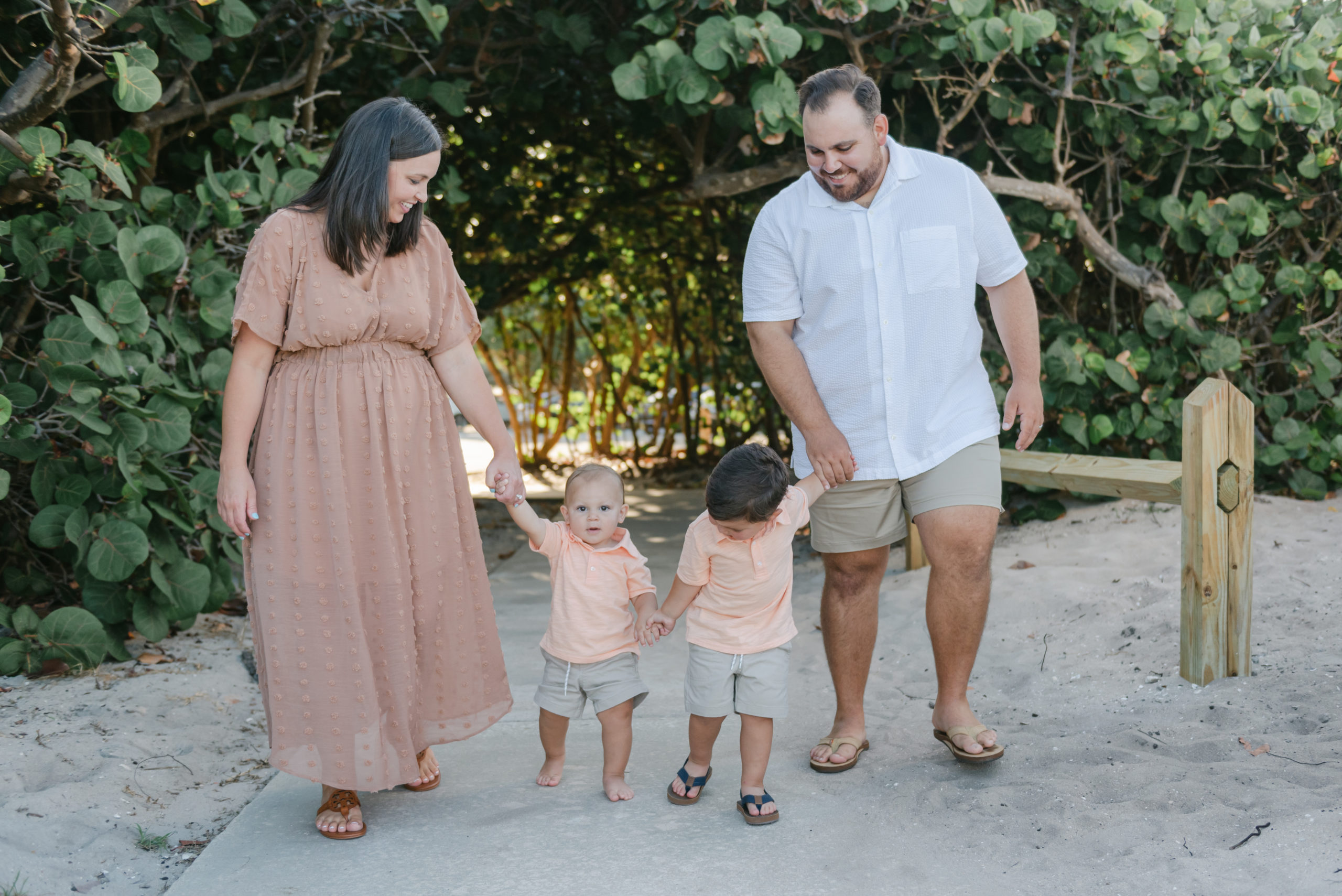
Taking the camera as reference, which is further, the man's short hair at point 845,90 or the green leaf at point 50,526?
the green leaf at point 50,526

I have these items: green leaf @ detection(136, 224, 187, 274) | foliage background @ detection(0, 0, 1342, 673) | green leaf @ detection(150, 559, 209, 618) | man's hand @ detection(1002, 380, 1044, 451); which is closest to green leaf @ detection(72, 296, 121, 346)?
foliage background @ detection(0, 0, 1342, 673)

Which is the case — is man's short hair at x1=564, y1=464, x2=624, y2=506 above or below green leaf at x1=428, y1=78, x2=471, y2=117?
below

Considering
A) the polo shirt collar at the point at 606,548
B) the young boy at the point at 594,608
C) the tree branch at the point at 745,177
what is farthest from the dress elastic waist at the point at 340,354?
the tree branch at the point at 745,177

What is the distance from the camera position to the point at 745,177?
498 cm

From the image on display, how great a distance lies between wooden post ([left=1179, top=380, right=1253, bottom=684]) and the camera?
316cm

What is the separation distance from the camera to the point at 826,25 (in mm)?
4465

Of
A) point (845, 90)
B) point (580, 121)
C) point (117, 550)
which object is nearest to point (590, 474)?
point (845, 90)

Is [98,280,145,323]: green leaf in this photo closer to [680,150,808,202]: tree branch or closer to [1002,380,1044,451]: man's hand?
[1002,380,1044,451]: man's hand

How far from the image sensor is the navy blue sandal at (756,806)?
2.52 m

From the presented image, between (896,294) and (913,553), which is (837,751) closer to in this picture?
(896,294)

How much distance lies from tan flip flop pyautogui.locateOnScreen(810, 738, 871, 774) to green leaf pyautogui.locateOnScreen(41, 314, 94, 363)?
2.32 metres

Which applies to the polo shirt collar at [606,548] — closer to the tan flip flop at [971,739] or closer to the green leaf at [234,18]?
the tan flip flop at [971,739]

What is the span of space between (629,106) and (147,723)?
383 centimetres

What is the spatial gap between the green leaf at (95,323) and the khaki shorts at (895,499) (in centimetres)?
206
